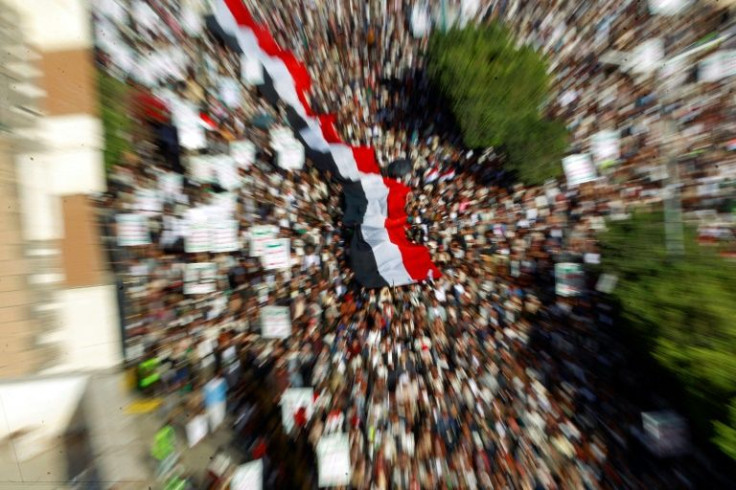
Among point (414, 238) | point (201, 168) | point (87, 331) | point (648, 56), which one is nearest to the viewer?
point (87, 331)

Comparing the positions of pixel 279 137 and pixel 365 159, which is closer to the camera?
pixel 279 137

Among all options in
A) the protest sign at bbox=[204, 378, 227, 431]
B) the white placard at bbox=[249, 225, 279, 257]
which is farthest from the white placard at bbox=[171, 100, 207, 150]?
the protest sign at bbox=[204, 378, 227, 431]

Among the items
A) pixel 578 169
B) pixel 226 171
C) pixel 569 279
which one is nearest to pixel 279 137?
pixel 226 171

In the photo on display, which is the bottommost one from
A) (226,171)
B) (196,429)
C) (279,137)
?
(196,429)

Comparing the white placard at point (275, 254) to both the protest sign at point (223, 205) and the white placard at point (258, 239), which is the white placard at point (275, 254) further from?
the protest sign at point (223, 205)

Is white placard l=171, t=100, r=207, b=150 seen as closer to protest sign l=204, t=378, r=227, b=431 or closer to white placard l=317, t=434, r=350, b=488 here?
protest sign l=204, t=378, r=227, b=431

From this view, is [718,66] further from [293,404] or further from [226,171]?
[293,404]
